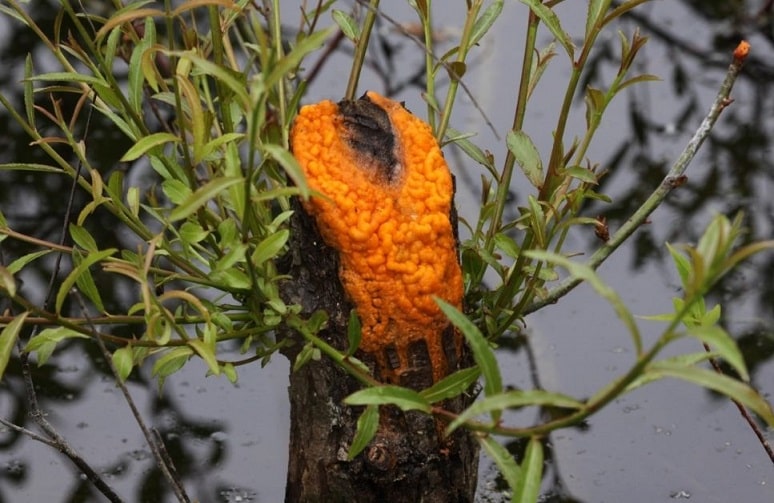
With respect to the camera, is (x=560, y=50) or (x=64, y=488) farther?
(x=560, y=50)

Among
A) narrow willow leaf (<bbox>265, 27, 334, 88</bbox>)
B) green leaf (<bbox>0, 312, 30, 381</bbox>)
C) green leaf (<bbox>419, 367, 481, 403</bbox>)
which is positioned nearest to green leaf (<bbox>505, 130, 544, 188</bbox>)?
green leaf (<bbox>419, 367, 481, 403</bbox>)

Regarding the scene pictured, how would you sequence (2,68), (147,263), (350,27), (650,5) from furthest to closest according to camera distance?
(650,5)
(2,68)
(350,27)
(147,263)

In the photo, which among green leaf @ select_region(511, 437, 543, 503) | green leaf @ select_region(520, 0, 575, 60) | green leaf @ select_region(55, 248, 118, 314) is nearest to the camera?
green leaf @ select_region(511, 437, 543, 503)

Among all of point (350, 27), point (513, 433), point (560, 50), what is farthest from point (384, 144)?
point (560, 50)

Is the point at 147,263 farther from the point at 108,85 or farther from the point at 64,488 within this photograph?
the point at 64,488

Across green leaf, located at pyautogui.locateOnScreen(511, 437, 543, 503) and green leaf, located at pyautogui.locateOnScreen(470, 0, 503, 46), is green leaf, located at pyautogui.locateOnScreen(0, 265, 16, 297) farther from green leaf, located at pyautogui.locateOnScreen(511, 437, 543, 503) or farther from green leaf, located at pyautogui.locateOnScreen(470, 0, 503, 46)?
green leaf, located at pyautogui.locateOnScreen(470, 0, 503, 46)

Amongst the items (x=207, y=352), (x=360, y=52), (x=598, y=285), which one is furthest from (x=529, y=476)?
(x=360, y=52)
